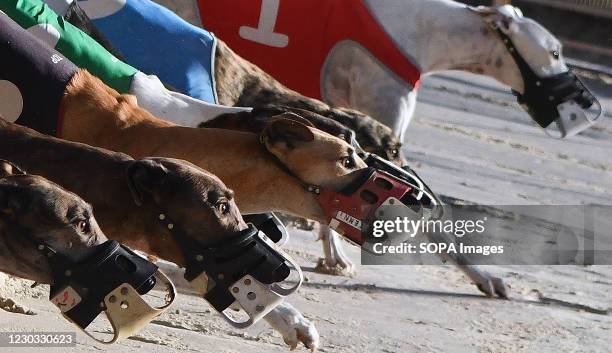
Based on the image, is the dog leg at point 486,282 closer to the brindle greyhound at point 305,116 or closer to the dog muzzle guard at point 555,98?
the brindle greyhound at point 305,116

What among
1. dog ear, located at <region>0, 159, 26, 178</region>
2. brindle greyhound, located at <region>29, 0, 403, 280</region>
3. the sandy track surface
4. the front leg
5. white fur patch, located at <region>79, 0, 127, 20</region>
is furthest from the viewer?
the front leg

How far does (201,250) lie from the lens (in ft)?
10.6

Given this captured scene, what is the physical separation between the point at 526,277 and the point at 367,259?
755 mm

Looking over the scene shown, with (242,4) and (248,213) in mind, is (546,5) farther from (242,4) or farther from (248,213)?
(248,213)

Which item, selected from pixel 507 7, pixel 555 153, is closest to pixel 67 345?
pixel 507 7

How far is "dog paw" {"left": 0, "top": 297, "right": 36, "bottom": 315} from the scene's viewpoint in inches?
157

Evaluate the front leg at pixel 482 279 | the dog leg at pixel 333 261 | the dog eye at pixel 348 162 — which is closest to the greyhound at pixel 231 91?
the dog eye at pixel 348 162

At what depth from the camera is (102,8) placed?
5.23 m

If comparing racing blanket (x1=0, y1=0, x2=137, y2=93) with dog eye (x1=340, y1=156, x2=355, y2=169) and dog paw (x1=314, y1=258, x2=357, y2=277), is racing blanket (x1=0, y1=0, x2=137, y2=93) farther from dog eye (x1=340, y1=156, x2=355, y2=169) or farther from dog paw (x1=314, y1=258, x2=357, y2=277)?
dog paw (x1=314, y1=258, x2=357, y2=277)

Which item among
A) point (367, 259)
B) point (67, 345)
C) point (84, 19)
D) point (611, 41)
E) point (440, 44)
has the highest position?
point (611, 41)

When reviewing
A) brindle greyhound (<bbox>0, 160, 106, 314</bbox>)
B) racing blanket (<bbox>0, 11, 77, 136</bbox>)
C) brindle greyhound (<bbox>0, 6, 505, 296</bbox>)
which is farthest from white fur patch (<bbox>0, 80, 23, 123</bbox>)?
brindle greyhound (<bbox>0, 160, 106, 314</bbox>)

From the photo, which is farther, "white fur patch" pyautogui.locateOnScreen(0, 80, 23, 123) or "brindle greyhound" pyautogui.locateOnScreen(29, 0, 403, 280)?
"brindle greyhound" pyautogui.locateOnScreen(29, 0, 403, 280)

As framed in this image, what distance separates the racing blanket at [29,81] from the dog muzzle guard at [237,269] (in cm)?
99

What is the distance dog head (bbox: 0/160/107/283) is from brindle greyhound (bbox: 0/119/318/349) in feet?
0.89
